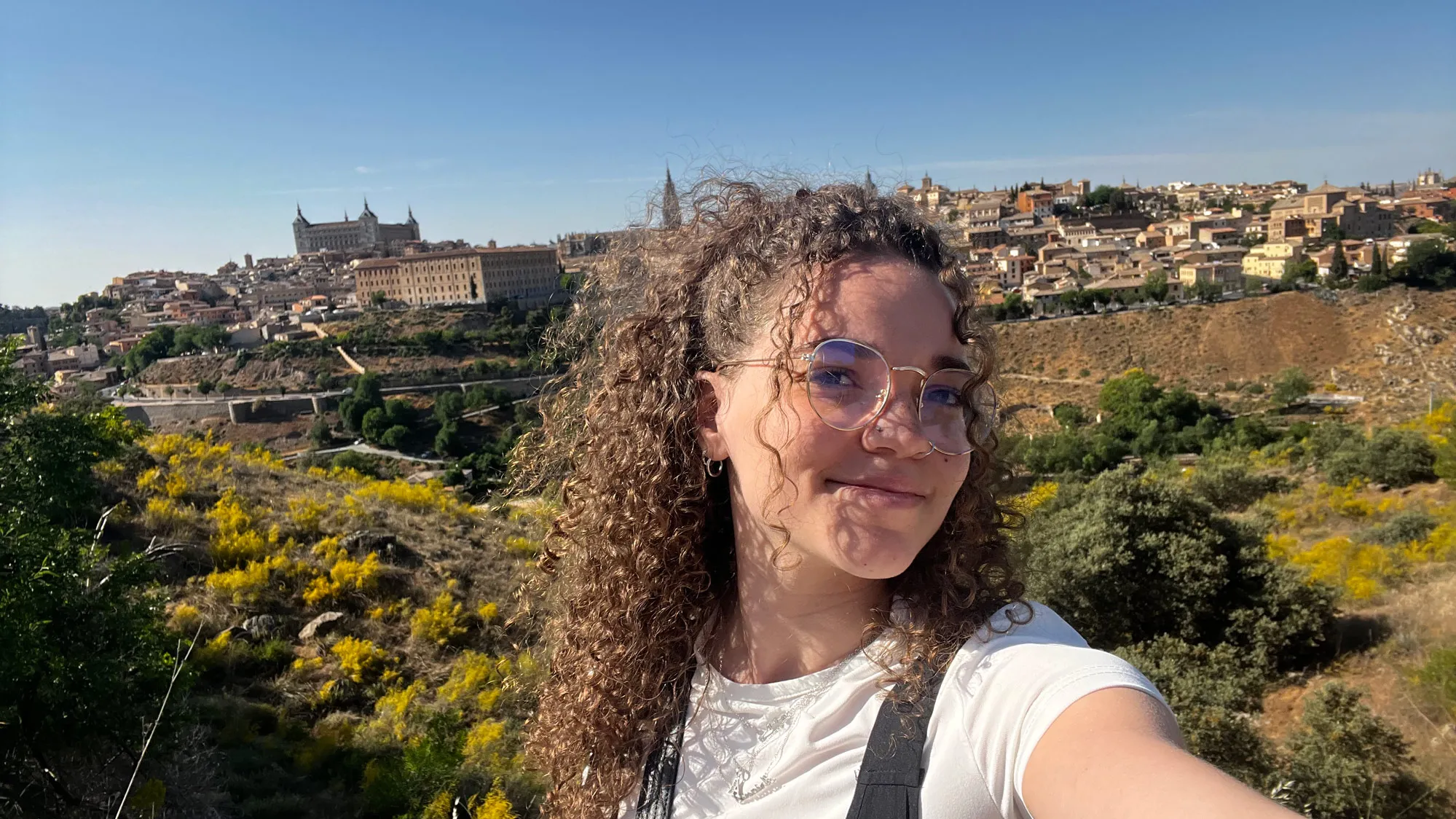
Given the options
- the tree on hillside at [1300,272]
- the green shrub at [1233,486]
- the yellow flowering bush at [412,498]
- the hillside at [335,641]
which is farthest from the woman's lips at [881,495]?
the tree on hillside at [1300,272]

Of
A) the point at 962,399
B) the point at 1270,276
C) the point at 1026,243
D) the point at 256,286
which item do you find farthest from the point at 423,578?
the point at 256,286

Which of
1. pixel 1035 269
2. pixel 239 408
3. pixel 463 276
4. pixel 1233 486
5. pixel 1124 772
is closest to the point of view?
pixel 1124 772

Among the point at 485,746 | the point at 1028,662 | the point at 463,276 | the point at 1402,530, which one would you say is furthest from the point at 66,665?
the point at 463,276

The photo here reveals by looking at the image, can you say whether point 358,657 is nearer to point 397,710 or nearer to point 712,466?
point 397,710

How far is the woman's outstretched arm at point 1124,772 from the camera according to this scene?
60 centimetres

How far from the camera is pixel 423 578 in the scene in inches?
249

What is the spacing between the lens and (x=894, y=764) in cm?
78

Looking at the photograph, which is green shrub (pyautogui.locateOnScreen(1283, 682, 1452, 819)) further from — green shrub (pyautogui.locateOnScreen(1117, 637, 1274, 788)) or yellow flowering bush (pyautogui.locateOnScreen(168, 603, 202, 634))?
yellow flowering bush (pyautogui.locateOnScreen(168, 603, 202, 634))

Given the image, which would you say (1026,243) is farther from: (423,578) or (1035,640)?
(1035,640)

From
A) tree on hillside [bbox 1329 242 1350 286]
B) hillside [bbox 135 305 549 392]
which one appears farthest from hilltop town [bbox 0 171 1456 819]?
tree on hillside [bbox 1329 242 1350 286]

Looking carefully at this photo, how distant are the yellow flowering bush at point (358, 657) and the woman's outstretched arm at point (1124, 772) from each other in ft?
16.3

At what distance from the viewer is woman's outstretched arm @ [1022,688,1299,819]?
1.95 ft

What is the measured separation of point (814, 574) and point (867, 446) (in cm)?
20

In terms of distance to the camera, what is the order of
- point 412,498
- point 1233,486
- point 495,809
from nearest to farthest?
point 495,809 → point 412,498 → point 1233,486
